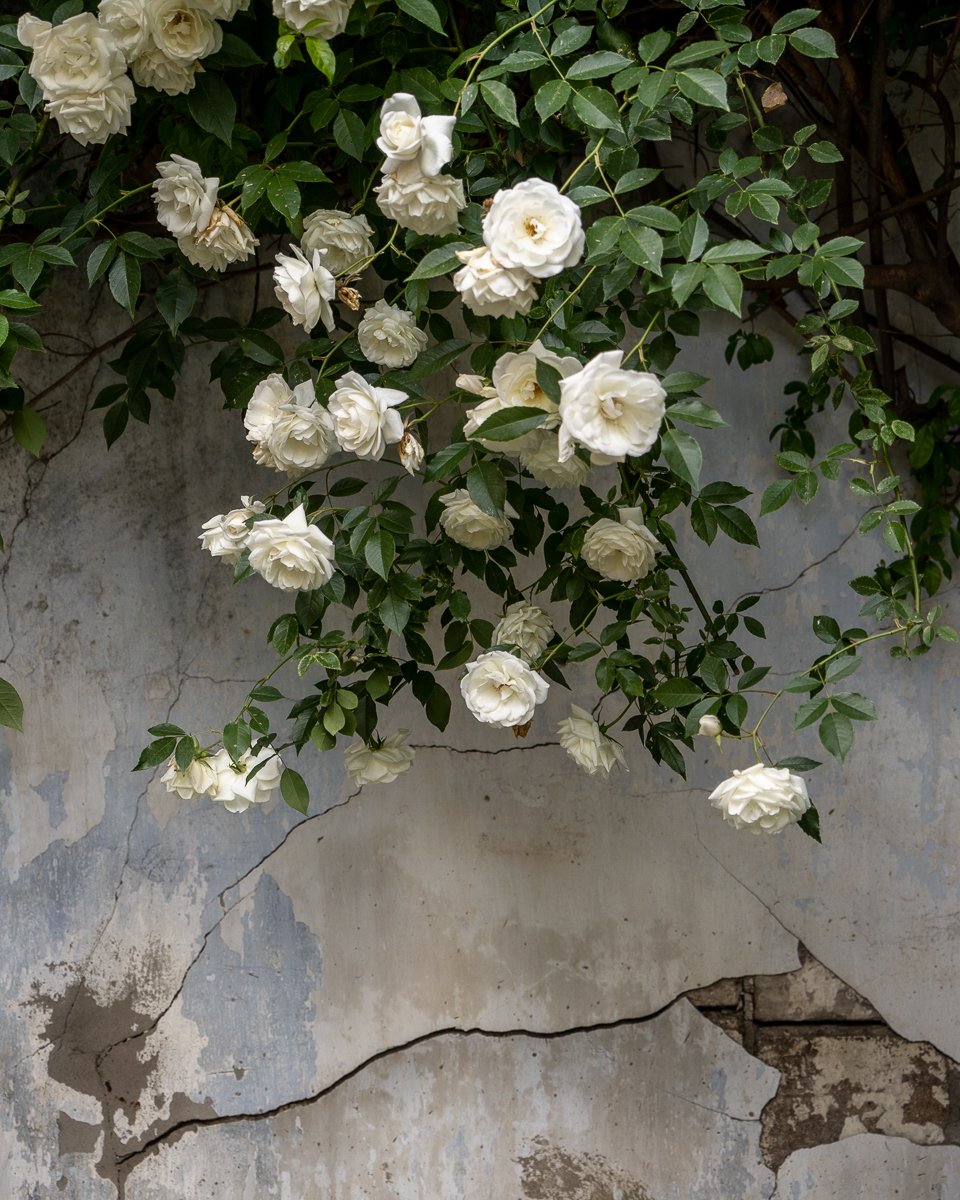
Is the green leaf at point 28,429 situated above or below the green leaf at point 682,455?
below

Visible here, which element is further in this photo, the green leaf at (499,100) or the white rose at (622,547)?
the white rose at (622,547)

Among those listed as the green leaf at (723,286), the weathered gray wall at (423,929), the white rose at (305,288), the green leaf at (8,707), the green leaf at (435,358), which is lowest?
the weathered gray wall at (423,929)

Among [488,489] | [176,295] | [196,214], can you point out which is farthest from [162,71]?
[488,489]

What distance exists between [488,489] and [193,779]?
609 millimetres

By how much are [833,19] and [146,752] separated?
5.12 ft

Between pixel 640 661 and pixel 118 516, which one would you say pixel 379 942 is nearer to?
pixel 640 661

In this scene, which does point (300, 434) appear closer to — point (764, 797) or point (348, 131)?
point (348, 131)

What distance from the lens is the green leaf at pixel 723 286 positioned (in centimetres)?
88

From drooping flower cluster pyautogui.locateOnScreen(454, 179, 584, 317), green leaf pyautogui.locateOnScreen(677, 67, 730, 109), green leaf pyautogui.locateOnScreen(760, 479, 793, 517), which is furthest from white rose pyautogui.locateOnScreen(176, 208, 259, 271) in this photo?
green leaf pyautogui.locateOnScreen(760, 479, 793, 517)

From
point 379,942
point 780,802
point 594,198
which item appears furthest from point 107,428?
point 780,802

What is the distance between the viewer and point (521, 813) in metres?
1.65

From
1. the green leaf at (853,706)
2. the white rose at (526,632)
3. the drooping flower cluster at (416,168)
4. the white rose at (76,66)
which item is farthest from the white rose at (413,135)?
the green leaf at (853,706)

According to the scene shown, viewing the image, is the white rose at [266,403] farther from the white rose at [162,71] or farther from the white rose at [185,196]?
the white rose at [162,71]

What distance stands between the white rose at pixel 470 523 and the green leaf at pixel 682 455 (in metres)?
0.24
